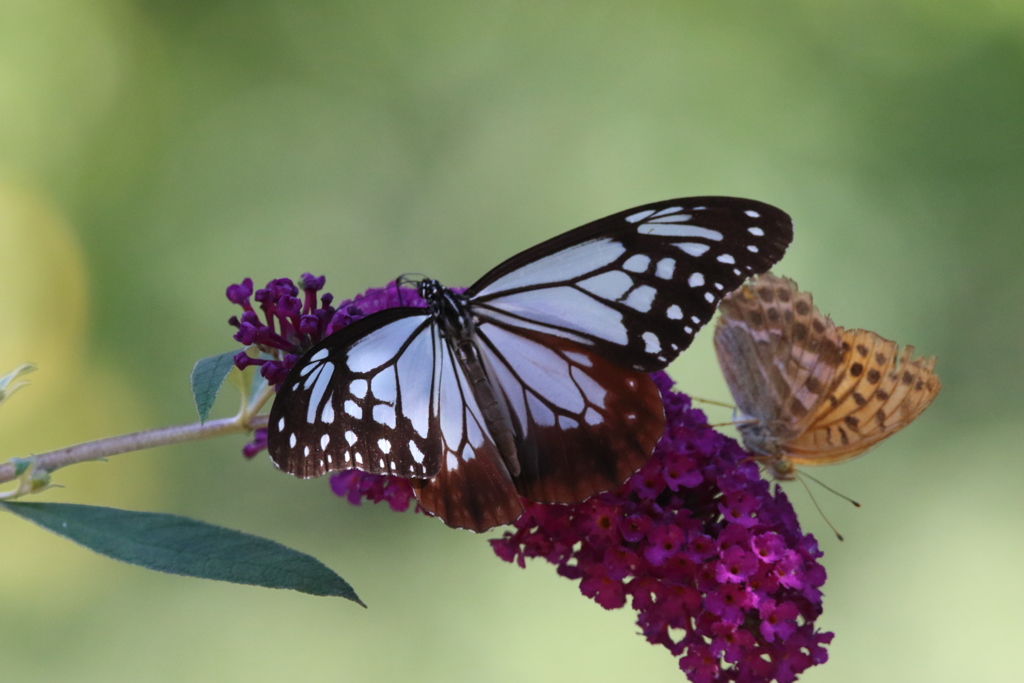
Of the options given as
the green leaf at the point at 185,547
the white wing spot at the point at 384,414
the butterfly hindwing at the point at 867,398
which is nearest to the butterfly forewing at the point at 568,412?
the white wing spot at the point at 384,414

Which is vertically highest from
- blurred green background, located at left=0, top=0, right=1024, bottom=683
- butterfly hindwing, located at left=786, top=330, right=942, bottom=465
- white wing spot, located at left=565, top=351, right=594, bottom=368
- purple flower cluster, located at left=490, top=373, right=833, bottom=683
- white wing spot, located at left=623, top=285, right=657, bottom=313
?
blurred green background, located at left=0, top=0, right=1024, bottom=683

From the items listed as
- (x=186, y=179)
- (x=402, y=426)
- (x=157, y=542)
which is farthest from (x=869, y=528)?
(x=186, y=179)

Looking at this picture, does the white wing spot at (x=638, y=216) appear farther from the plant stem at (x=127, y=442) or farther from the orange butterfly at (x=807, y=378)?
the plant stem at (x=127, y=442)

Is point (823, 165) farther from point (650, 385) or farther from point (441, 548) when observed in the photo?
point (650, 385)

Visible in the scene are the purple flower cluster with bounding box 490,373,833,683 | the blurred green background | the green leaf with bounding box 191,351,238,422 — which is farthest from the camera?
the blurred green background

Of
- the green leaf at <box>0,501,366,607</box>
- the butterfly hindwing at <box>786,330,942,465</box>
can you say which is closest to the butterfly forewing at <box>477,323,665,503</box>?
the green leaf at <box>0,501,366,607</box>

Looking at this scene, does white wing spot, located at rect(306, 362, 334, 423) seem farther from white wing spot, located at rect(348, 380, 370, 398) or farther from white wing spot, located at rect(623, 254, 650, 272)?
white wing spot, located at rect(623, 254, 650, 272)
